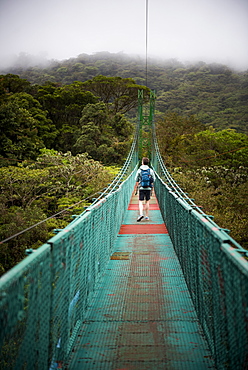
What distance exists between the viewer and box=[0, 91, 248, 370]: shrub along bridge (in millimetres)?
1147

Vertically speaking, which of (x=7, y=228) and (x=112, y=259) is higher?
(x=112, y=259)

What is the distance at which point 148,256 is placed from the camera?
3605 mm

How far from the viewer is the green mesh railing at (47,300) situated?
3.34 feet

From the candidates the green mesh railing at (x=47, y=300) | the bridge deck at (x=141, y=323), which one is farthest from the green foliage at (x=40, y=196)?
the green mesh railing at (x=47, y=300)

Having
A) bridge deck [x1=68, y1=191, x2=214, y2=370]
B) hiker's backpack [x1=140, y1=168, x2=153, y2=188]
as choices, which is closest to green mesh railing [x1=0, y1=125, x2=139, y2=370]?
bridge deck [x1=68, y1=191, x2=214, y2=370]

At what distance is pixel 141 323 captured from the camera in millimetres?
2053

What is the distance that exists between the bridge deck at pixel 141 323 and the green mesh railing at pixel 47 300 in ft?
0.47

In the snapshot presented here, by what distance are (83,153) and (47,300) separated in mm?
15139

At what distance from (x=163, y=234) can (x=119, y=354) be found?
3.08 metres

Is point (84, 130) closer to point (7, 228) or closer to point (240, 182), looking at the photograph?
point (240, 182)

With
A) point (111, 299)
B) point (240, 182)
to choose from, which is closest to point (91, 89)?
point (240, 182)

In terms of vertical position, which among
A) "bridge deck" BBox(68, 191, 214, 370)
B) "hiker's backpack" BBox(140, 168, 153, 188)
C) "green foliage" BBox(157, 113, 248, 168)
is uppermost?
"green foliage" BBox(157, 113, 248, 168)

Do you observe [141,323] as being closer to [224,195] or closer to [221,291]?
[221,291]

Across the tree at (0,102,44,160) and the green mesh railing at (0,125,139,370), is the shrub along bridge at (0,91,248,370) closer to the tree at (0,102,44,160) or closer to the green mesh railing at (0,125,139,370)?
the green mesh railing at (0,125,139,370)
